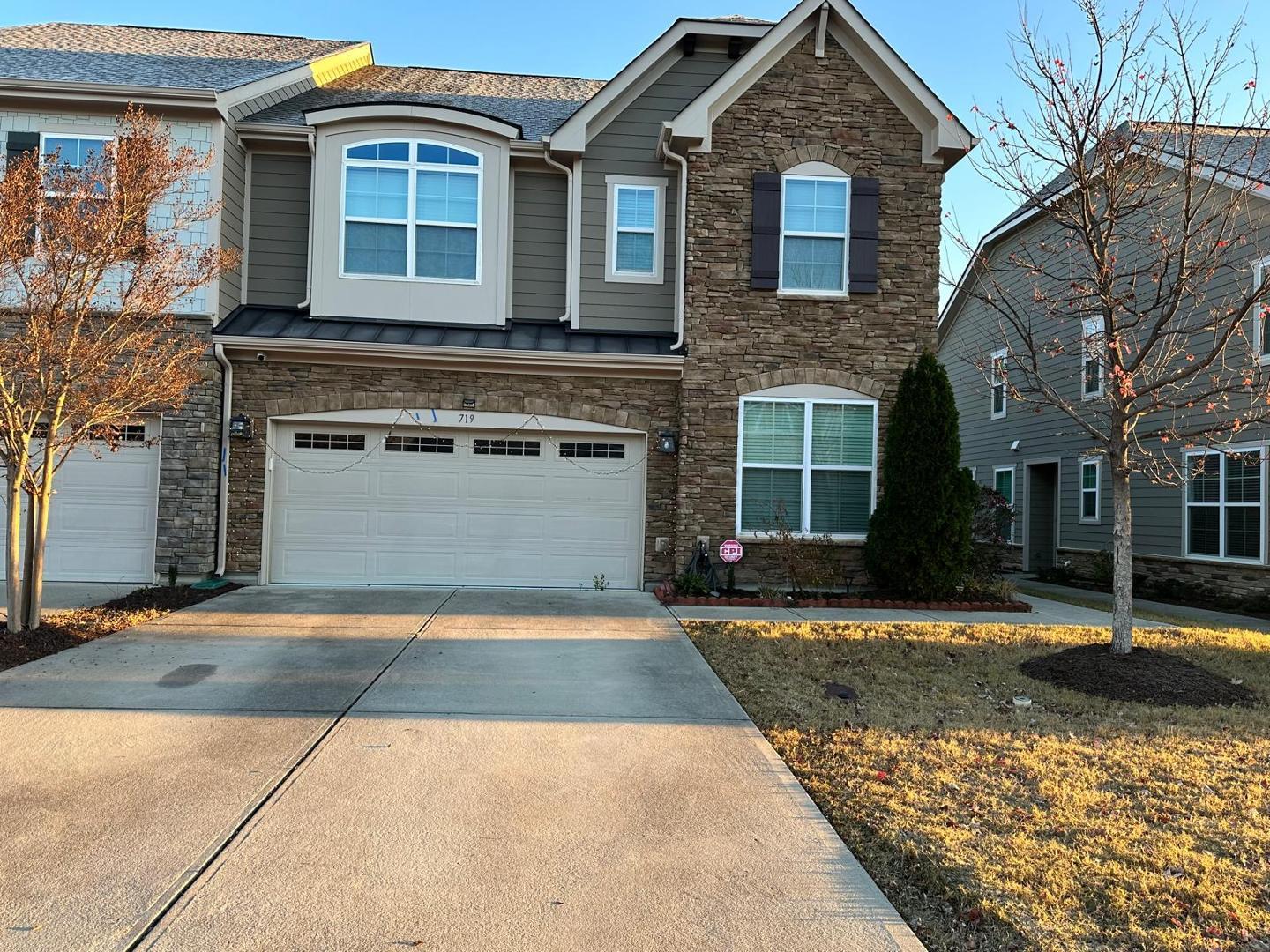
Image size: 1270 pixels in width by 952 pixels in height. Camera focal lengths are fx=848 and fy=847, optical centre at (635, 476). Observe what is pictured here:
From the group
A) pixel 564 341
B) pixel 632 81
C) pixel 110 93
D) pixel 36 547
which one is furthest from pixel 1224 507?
pixel 110 93

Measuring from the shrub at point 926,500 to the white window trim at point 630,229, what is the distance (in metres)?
3.90

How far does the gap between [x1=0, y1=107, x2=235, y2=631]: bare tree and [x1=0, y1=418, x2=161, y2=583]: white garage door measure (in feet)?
9.56

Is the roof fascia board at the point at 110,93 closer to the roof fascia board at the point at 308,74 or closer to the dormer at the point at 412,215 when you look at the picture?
the roof fascia board at the point at 308,74

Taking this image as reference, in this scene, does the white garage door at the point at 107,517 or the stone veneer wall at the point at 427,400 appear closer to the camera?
the white garage door at the point at 107,517

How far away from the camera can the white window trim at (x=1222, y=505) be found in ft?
40.4

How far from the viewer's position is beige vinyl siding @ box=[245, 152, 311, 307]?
11.8 metres

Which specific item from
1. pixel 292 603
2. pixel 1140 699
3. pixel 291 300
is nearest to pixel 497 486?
pixel 292 603

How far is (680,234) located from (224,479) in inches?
271

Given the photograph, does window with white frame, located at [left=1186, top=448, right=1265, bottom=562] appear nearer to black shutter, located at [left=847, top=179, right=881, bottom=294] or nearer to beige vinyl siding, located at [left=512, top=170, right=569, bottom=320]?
black shutter, located at [left=847, top=179, right=881, bottom=294]

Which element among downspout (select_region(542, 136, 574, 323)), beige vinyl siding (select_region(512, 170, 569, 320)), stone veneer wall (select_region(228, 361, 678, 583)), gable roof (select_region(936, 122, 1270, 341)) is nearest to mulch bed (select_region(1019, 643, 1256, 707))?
gable roof (select_region(936, 122, 1270, 341))

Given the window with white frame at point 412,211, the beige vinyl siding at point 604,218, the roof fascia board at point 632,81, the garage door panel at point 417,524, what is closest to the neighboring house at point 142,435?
the window with white frame at point 412,211

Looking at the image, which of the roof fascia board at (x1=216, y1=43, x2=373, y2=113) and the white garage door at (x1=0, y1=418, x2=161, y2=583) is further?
the roof fascia board at (x1=216, y1=43, x2=373, y2=113)

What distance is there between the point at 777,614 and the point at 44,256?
25.8 ft

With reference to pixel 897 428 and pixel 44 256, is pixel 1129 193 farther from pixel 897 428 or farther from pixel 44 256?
pixel 44 256
